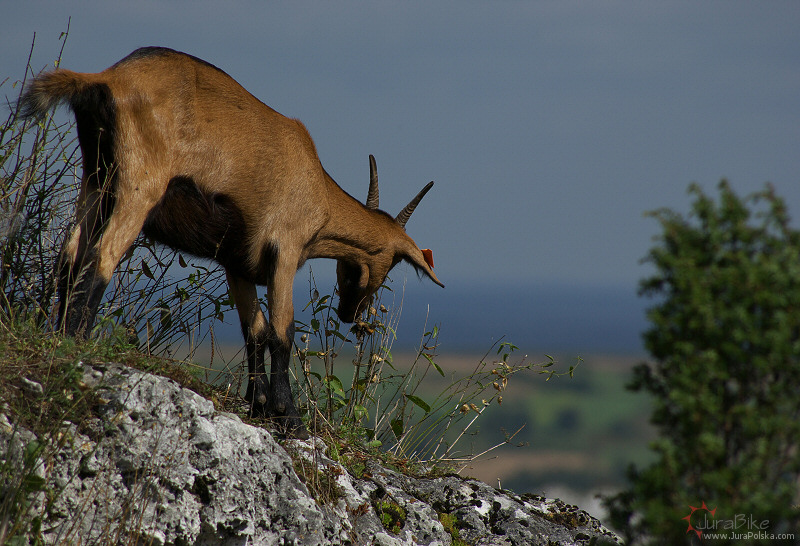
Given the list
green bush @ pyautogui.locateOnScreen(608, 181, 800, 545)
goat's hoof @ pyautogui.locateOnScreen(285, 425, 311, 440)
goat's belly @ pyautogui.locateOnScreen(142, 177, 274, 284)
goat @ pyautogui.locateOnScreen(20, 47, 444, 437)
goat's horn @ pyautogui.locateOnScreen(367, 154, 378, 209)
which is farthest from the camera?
goat's horn @ pyautogui.locateOnScreen(367, 154, 378, 209)

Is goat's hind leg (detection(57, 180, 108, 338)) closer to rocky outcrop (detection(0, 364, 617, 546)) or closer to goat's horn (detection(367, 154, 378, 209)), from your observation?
rocky outcrop (detection(0, 364, 617, 546))

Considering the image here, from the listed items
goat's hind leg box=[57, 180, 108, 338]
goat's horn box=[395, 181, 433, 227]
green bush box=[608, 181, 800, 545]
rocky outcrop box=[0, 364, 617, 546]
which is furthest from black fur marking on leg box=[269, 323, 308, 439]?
green bush box=[608, 181, 800, 545]

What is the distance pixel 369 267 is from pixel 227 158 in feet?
6.54

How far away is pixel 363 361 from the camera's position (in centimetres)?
639

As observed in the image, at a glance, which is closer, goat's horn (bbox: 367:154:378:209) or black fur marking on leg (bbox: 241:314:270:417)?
black fur marking on leg (bbox: 241:314:270:417)

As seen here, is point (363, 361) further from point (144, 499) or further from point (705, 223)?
point (705, 223)

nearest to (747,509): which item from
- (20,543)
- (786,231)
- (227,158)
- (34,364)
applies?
(786,231)

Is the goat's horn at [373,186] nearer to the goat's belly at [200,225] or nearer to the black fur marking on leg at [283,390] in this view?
the goat's belly at [200,225]

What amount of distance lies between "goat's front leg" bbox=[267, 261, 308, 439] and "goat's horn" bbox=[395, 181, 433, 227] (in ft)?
5.95

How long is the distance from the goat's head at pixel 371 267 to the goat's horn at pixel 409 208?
0.05 meters

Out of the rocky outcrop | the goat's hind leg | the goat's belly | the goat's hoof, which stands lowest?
the rocky outcrop

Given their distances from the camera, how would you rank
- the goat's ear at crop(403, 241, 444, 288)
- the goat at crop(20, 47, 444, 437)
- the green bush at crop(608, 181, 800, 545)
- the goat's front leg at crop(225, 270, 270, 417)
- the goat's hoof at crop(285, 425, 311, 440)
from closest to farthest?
the green bush at crop(608, 181, 800, 545)
the goat at crop(20, 47, 444, 437)
the goat's hoof at crop(285, 425, 311, 440)
the goat's front leg at crop(225, 270, 270, 417)
the goat's ear at crop(403, 241, 444, 288)

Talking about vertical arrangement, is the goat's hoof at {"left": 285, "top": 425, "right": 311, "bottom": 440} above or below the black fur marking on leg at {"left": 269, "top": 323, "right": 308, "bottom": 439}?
below

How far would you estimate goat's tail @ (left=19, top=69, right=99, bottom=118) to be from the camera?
Result: 4.46 meters
